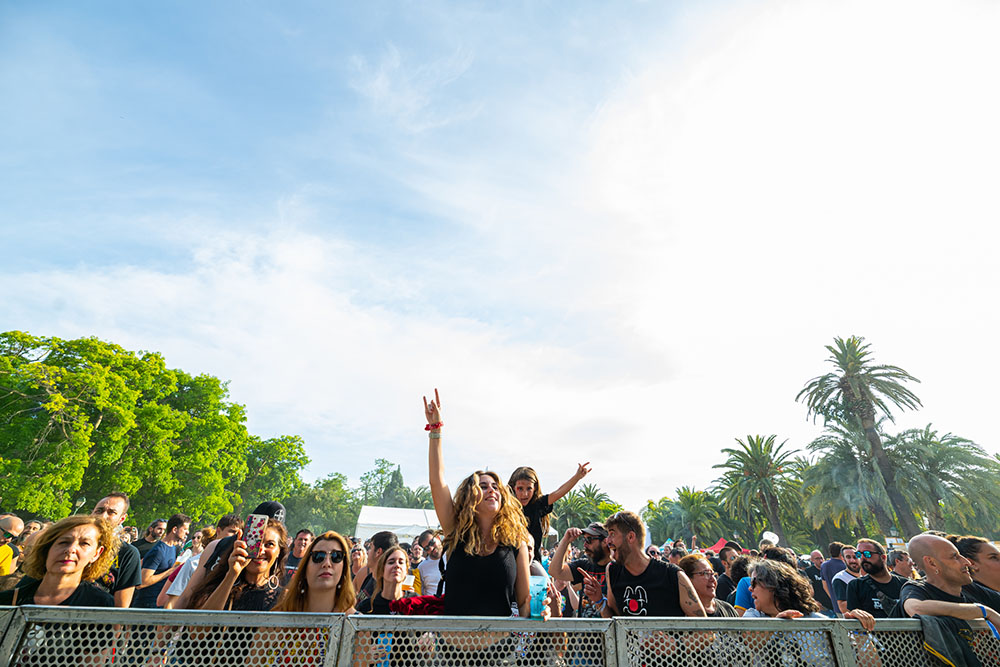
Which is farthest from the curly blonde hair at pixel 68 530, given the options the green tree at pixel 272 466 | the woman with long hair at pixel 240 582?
the green tree at pixel 272 466

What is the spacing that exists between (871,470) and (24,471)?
144ft

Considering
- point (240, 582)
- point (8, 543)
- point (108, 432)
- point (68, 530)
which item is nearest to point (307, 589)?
point (240, 582)

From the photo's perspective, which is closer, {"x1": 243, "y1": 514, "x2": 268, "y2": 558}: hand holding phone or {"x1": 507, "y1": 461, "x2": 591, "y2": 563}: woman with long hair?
{"x1": 243, "y1": 514, "x2": 268, "y2": 558}: hand holding phone

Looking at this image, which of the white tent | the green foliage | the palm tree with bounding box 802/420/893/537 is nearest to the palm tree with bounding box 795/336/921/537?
the palm tree with bounding box 802/420/893/537

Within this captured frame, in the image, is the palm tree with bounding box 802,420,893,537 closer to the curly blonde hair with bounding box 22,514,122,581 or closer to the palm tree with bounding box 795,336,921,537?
the palm tree with bounding box 795,336,921,537

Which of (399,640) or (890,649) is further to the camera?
(890,649)

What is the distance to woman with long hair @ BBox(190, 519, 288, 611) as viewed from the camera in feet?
10.3

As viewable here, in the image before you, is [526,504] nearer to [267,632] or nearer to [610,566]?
[610,566]

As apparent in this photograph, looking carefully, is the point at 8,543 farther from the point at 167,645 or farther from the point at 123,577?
the point at 167,645

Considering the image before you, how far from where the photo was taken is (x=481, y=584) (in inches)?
116

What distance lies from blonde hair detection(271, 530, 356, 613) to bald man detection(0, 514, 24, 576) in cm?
452

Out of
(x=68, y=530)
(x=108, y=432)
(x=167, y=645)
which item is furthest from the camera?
(x=108, y=432)

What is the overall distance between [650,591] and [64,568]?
3.88 meters

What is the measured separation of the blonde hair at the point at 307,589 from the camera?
3318 millimetres
